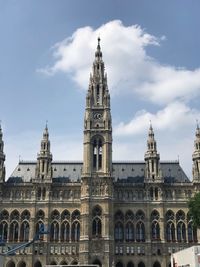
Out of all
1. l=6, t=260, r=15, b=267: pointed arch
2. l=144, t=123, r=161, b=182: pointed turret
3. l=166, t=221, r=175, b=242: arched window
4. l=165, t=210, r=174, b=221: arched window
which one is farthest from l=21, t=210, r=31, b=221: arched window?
l=166, t=221, r=175, b=242: arched window

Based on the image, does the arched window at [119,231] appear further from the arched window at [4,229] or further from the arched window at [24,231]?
the arched window at [4,229]

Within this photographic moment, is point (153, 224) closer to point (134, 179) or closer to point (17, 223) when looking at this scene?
point (134, 179)

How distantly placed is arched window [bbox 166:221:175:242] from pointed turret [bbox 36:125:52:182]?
31.1 metres

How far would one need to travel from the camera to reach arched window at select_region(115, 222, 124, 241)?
330 ft

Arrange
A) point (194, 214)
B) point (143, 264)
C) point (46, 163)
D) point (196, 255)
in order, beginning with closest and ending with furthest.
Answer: point (196, 255)
point (194, 214)
point (143, 264)
point (46, 163)

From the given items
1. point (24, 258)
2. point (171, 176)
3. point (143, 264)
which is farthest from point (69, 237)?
point (171, 176)

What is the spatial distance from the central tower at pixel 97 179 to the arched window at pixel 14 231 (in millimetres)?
16316

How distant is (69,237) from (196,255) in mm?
51941

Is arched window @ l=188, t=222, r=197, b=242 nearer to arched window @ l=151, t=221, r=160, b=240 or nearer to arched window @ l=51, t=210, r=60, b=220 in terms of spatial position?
arched window @ l=151, t=221, r=160, b=240

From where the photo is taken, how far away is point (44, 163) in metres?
106

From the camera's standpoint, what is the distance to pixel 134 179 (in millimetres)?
107812

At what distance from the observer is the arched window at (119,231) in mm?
100500

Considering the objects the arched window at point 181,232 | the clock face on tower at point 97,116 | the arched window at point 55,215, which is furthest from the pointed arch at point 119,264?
the clock face on tower at point 97,116

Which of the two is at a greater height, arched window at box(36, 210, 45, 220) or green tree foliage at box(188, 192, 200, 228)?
arched window at box(36, 210, 45, 220)
